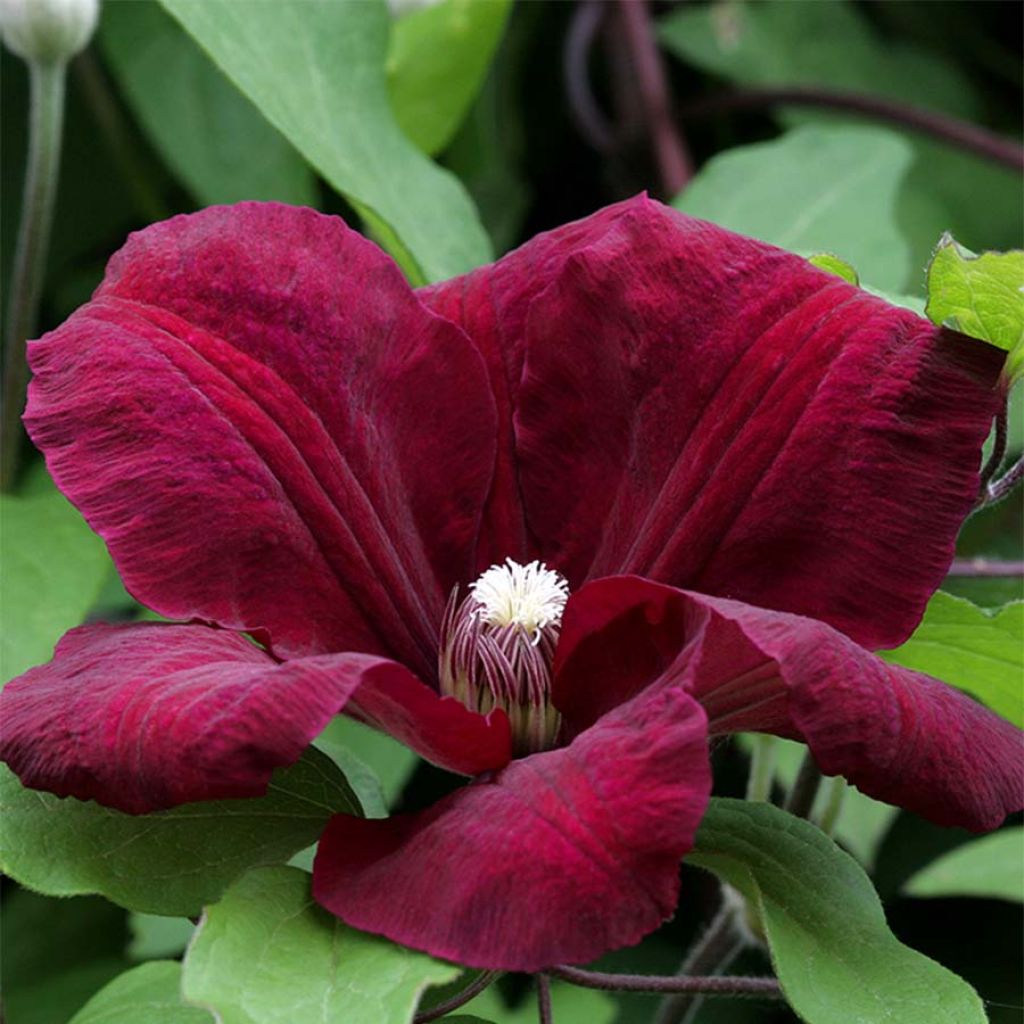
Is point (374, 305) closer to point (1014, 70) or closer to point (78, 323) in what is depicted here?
point (78, 323)

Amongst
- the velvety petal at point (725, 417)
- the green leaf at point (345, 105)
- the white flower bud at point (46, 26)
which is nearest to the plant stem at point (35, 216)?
the white flower bud at point (46, 26)

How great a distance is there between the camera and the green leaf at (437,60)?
3.44ft

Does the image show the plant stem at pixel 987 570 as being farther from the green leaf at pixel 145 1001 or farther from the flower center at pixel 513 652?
the green leaf at pixel 145 1001

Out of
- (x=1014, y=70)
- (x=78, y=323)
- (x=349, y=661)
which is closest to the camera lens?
(x=349, y=661)

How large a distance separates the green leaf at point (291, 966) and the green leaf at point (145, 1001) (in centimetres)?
13

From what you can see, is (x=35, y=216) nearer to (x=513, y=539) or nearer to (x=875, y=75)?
(x=513, y=539)

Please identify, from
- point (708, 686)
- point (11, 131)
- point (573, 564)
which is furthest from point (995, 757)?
point (11, 131)

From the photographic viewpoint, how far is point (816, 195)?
1045mm

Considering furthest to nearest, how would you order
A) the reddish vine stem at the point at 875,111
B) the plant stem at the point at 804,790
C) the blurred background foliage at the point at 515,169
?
1. the reddish vine stem at the point at 875,111
2. the blurred background foliage at the point at 515,169
3. the plant stem at the point at 804,790

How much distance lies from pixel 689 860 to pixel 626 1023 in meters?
0.52

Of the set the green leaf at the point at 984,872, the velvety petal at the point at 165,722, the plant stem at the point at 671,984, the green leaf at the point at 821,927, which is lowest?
the green leaf at the point at 984,872

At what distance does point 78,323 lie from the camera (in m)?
0.60

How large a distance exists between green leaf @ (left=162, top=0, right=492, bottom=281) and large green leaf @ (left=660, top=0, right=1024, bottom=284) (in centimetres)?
58

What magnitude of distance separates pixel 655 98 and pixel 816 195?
0.43 m
